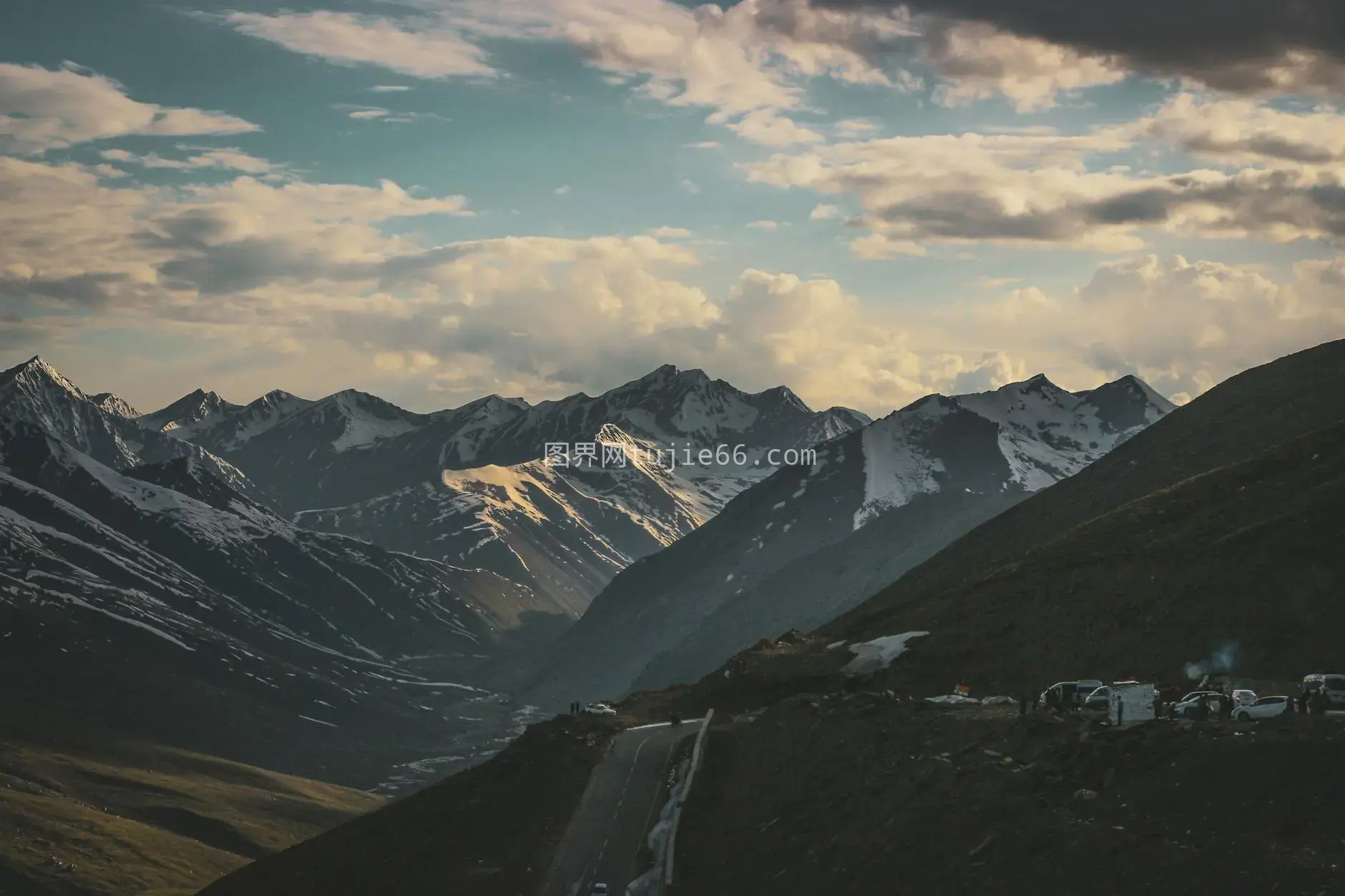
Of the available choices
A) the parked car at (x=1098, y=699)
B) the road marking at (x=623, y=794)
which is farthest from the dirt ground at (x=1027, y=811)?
the road marking at (x=623, y=794)

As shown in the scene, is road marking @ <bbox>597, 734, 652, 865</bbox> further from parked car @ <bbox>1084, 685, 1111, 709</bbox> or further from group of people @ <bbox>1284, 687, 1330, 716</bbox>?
group of people @ <bbox>1284, 687, 1330, 716</bbox>

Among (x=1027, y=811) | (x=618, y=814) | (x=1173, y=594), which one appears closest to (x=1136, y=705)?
(x=1027, y=811)

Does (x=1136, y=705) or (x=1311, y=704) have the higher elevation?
(x=1311, y=704)

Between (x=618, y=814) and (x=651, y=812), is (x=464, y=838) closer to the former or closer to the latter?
(x=618, y=814)

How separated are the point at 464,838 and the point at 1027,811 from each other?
1644 inches

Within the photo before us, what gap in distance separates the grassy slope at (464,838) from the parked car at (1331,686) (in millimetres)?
39535

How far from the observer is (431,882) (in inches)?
3263

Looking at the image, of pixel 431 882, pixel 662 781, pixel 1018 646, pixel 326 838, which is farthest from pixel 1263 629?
pixel 326 838

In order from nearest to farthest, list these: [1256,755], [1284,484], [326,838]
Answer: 1. [1256,755]
2. [326,838]
3. [1284,484]

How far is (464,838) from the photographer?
3524 inches

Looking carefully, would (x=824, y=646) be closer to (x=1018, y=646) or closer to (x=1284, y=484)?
(x=1018, y=646)

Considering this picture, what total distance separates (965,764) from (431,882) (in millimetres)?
32947

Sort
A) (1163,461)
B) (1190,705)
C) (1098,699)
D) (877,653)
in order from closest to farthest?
(1190,705) < (1098,699) < (877,653) < (1163,461)

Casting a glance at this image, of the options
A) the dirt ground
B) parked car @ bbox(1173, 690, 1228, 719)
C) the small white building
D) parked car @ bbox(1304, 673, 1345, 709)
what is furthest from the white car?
the dirt ground
